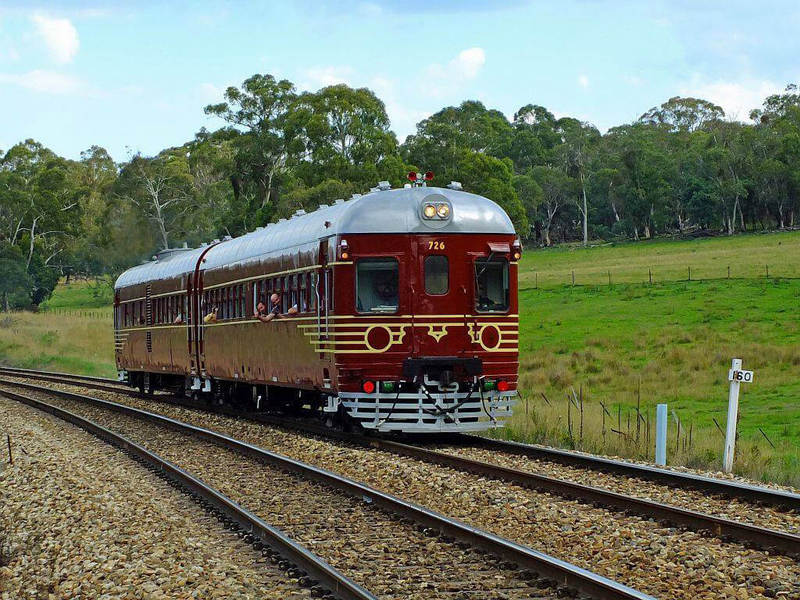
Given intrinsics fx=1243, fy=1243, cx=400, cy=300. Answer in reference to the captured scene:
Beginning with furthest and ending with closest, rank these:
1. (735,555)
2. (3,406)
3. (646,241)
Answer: (646,241) → (3,406) → (735,555)

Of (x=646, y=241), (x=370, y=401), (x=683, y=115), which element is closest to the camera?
(x=370, y=401)

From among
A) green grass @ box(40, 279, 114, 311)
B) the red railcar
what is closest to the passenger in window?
the red railcar

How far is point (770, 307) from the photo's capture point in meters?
46.8

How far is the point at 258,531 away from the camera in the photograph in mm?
10891

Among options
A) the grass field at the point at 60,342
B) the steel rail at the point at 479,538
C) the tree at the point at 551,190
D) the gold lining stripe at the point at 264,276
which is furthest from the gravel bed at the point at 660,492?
the tree at the point at 551,190

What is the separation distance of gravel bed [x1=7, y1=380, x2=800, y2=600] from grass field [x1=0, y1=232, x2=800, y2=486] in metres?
3.71

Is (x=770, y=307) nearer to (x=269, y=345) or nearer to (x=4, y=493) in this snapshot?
(x=269, y=345)

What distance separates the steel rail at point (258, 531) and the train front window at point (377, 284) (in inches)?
146

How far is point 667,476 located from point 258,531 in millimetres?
4784

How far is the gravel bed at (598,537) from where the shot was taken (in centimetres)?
854

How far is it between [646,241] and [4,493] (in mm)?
86517

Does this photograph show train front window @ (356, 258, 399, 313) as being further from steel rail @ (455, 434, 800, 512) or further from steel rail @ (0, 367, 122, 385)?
steel rail @ (0, 367, 122, 385)

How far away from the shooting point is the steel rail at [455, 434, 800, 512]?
11703 millimetres

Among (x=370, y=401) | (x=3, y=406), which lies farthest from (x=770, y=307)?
(x=370, y=401)
